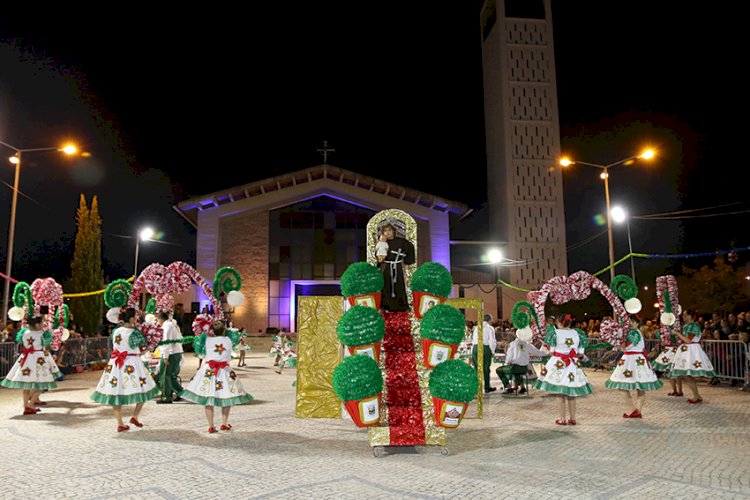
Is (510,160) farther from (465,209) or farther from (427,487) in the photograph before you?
(427,487)

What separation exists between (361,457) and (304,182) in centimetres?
2851

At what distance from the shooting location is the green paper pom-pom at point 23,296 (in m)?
11.8

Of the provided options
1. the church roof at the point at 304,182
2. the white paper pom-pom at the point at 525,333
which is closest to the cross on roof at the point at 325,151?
the church roof at the point at 304,182

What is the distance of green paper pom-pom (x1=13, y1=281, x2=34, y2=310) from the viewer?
1182 centimetres

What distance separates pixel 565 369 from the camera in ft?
30.4

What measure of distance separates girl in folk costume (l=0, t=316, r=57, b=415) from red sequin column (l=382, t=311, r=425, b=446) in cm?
686

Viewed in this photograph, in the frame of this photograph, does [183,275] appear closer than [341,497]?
No

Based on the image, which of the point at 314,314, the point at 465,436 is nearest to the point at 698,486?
the point at 465,436

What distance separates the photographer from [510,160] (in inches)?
1679

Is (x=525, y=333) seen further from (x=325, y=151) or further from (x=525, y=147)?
(x=525, y=147)

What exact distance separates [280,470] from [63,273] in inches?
1936

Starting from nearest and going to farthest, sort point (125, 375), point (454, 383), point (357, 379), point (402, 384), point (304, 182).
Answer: point (357, 379)
point (454, 383)
point (402, 384)
point (125, 375)
point (304, 182)

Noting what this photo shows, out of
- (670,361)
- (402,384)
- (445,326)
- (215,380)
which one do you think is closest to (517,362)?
(670,361)

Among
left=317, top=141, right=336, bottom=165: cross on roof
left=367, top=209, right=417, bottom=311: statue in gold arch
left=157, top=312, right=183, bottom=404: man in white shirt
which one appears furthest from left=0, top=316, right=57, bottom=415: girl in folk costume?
left=317, top=141, right=336, bottom=165: cross on roof
